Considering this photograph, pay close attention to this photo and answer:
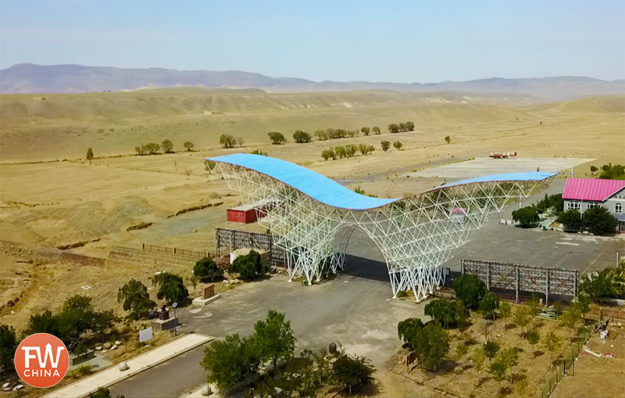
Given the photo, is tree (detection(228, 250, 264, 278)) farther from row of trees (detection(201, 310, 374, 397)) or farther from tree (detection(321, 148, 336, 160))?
tree (detection(321, 148, 336, 160))

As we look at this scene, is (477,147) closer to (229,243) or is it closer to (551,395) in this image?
(229,243)

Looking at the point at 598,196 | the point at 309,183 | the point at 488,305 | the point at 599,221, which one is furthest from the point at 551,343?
the point at 598,196

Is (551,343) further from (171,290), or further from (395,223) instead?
(171,290)

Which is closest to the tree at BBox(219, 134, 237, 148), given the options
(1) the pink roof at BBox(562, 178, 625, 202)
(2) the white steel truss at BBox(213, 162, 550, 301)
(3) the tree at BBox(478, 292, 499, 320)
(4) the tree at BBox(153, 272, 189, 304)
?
(1) the pink roof at BBox(562, 178, 625, 202)

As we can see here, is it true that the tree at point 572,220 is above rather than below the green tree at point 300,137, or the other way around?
below

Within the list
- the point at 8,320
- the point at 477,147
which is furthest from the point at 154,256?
the point at 477,147

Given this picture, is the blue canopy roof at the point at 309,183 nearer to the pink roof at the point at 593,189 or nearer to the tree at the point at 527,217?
the tree at the point at 527,217

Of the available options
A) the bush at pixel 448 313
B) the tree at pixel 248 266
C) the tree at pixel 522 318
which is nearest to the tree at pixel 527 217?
the tree at pixel 522 318
